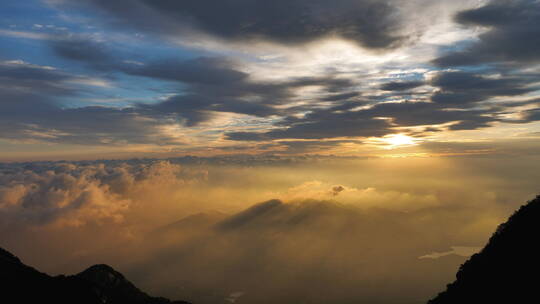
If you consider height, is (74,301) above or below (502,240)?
below

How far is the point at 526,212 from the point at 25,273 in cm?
19230

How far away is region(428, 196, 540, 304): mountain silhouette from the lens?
58.3 meters

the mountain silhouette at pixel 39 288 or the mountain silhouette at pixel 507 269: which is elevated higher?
the mountain silhouette at pixel 507 269

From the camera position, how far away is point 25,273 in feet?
437

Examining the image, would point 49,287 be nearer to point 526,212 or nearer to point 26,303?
point 26,303

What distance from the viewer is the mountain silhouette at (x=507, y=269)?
58344 mm

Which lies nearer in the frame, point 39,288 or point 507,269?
point 507,269

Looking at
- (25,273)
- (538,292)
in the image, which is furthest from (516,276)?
(25,273)

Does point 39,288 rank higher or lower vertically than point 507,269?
lower

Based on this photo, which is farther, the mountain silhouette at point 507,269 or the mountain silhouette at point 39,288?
the mountain silhouette at point 39,288

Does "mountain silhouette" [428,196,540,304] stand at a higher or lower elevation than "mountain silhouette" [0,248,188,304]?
higher

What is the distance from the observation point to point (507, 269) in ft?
210

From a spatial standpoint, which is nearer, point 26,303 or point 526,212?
point 526,212

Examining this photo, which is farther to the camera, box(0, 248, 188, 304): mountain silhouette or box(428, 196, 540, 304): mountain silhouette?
box(0, 248, 188, 304): mountain silhouette
